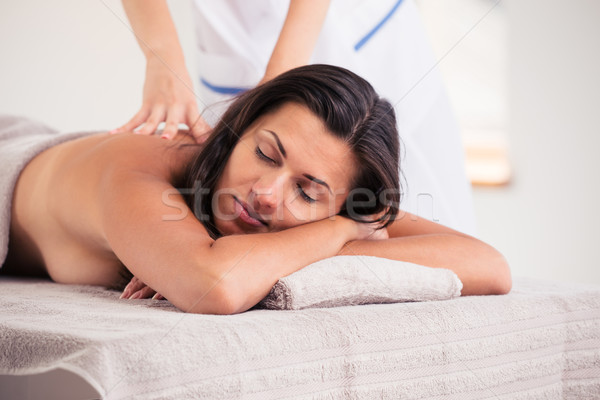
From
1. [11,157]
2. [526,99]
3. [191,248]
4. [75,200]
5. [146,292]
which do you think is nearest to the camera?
[191,248]

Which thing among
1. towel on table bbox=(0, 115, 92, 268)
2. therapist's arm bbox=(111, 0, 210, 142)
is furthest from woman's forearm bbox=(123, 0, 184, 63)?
towel on table bbox=(0, 115, 92, 268)

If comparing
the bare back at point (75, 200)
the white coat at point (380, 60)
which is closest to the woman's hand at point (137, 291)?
the bare back at point (75, 200)

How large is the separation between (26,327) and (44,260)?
563 mm

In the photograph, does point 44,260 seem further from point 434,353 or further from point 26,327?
point 434,353

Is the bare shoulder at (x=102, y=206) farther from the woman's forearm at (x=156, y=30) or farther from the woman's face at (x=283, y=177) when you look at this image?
the woman's forearm at (x=156, y=30)

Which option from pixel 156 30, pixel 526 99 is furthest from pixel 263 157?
pixel 526 99

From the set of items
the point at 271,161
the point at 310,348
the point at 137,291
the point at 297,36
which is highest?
the point at 297,36

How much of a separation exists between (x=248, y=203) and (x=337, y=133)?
0.55 ft

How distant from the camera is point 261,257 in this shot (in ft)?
2.37

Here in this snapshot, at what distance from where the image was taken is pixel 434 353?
2.22 feet

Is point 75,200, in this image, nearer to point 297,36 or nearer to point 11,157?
point 11,157

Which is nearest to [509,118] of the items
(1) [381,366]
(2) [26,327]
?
(1) [381,366]

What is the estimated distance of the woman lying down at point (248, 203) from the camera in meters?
0.73

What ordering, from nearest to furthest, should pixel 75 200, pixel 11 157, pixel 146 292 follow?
1. pixel 146 292
2. pixel 75 200
3. pixel 11 157
